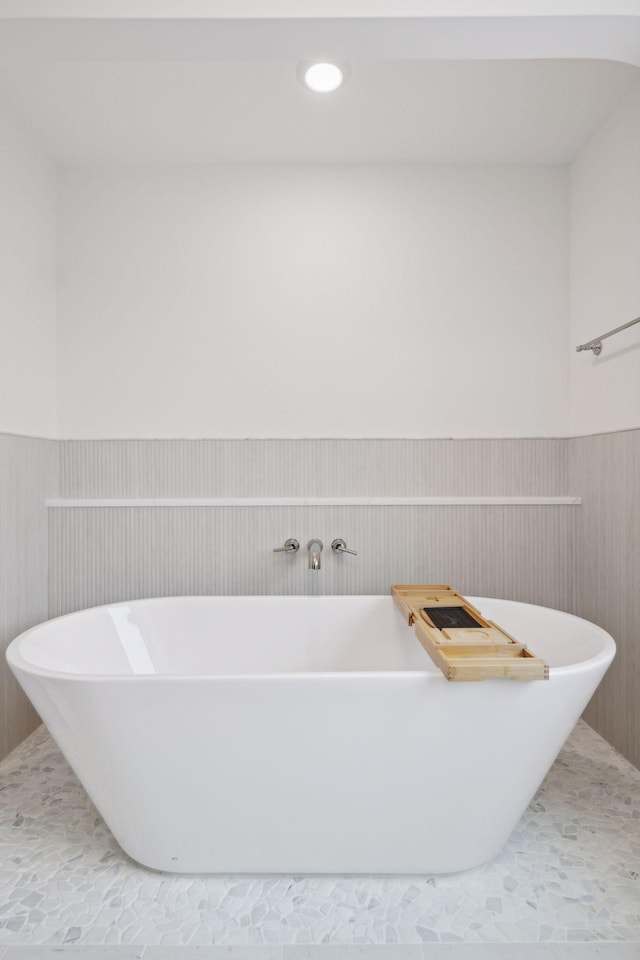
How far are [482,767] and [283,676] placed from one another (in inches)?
22.2

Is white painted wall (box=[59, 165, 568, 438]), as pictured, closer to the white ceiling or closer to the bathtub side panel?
the white ceiling

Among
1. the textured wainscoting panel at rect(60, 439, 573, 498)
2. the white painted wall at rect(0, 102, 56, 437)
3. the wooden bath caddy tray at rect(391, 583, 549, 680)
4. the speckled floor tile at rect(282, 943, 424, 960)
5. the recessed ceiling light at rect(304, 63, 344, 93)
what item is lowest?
the speckled floor tile at rect(282, 943, 424, 960)

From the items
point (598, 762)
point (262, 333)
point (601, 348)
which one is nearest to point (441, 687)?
point (598, 762)

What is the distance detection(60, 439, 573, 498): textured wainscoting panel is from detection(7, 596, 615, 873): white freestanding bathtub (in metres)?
1.09

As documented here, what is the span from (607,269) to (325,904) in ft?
7.72

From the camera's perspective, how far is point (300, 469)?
2.54 meters

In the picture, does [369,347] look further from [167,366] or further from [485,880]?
[485,880]

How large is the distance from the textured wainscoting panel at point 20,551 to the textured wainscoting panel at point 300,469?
0.63ft

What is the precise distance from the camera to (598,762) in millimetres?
2090

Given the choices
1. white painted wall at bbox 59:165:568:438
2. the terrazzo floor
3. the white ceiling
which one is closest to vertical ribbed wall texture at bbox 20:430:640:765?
white painted wall at bbox 59:165:568:438


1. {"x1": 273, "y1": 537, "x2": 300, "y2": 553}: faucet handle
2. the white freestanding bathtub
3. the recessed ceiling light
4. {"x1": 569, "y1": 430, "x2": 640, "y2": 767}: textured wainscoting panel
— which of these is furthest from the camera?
{"x1": 273, "y1": 537, "x2": 300, "y2": 553}: faucet handle

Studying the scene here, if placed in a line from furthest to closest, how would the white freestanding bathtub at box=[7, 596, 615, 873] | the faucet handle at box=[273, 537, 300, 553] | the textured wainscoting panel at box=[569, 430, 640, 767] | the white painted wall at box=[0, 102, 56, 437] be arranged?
1. the faucet handle at box=[273, 537, 300, 553]
2. the white painted wall at box=[0, 102, 56, 437]
3. the textured wainscoting panel at box=[569, 430, 640, 767]
4. the white freestanding bathtub at box=[7, 596, 615, 873]

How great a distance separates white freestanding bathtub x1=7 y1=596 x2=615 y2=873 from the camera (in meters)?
1.39

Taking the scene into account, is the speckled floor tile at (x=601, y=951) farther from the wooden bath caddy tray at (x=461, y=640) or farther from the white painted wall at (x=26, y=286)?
the white painted wall at (x=26, y=286)
